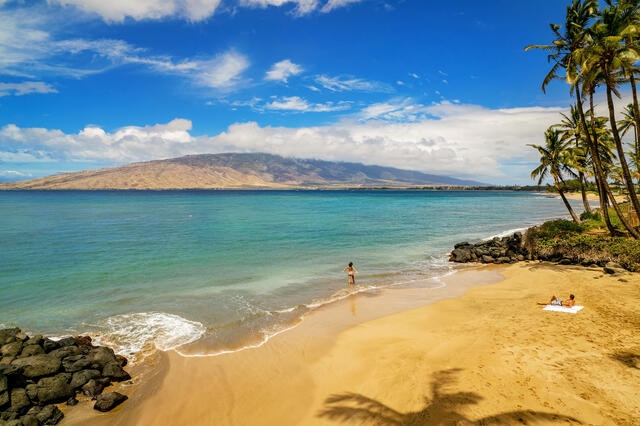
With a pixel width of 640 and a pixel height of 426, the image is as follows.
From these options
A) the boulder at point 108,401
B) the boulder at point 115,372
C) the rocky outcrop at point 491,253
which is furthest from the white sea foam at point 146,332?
the rocky outcrop at point 491,253

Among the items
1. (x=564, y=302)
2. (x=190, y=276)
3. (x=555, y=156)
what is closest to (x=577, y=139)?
(x=555, y=156)

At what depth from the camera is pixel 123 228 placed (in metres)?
53.1

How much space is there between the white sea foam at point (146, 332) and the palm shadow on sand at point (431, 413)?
27.2 ft

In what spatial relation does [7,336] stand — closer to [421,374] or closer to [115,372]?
[115,372]

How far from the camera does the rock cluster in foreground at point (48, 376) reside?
10078 mm

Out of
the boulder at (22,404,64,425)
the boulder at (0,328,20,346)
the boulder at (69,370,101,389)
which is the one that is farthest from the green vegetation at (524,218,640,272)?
the boulder at (0,328,20,346)

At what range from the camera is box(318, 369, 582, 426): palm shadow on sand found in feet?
29.3

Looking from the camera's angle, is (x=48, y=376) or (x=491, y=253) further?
(x=491, y=253)

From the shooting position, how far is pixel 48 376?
1157cm

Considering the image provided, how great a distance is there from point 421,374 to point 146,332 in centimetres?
1250

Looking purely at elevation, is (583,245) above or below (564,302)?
above

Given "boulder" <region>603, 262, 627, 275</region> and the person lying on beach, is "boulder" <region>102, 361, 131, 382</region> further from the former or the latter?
"boulder" <region>603, 262, 627, 275</region>

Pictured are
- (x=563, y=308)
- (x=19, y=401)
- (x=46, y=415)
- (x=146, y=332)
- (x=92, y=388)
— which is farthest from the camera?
(x=563, y=308)

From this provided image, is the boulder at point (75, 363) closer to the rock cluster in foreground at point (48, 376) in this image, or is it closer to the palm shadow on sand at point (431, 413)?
the rock cluster in foreground at point (48, 376)
